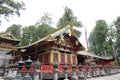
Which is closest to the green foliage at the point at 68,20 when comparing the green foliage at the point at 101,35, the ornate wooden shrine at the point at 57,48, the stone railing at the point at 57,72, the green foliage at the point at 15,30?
the green foliage at the point at 101,35

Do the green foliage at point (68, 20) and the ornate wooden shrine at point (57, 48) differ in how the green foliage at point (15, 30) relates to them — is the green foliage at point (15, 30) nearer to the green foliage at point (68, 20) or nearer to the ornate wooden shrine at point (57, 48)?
the green foliage at point (68, 20)

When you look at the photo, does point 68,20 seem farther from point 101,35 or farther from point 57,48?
point 57,48

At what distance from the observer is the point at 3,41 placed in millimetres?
26203

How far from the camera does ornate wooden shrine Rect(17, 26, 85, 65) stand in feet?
54.5

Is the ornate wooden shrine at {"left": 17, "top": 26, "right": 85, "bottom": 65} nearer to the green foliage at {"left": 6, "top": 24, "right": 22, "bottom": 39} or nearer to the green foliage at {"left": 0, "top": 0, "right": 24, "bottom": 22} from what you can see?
the green foliage at {"left": 0, "top": 0, "right": 24, "bottom": 22}

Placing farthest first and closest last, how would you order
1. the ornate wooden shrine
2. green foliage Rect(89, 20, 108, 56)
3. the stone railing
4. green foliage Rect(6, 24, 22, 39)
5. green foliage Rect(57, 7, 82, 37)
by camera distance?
green foliage Rect(6, 24, 22, 39) < green foliage Rect(89, 20, 108, 56) < green foliage Rect(57, 7, 82, 37) < the ornate wooden shrine < the stone railing

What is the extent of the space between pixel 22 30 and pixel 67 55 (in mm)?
29017

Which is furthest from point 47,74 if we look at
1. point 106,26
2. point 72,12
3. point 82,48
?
point 106,26

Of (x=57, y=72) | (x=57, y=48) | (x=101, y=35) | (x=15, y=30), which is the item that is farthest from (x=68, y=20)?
(x=57, y=72)

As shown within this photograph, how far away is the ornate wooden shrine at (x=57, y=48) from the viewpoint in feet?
54.5

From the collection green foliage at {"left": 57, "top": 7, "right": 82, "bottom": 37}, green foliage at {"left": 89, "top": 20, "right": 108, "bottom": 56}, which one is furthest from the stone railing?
green foliage at {"left": 89, "top": 20, "right": 108, "bottom": 56}

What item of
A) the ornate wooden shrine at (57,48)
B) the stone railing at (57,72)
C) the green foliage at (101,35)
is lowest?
the stone railing at (57,72)

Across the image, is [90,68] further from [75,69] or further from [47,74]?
[47,74]

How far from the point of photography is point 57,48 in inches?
689
